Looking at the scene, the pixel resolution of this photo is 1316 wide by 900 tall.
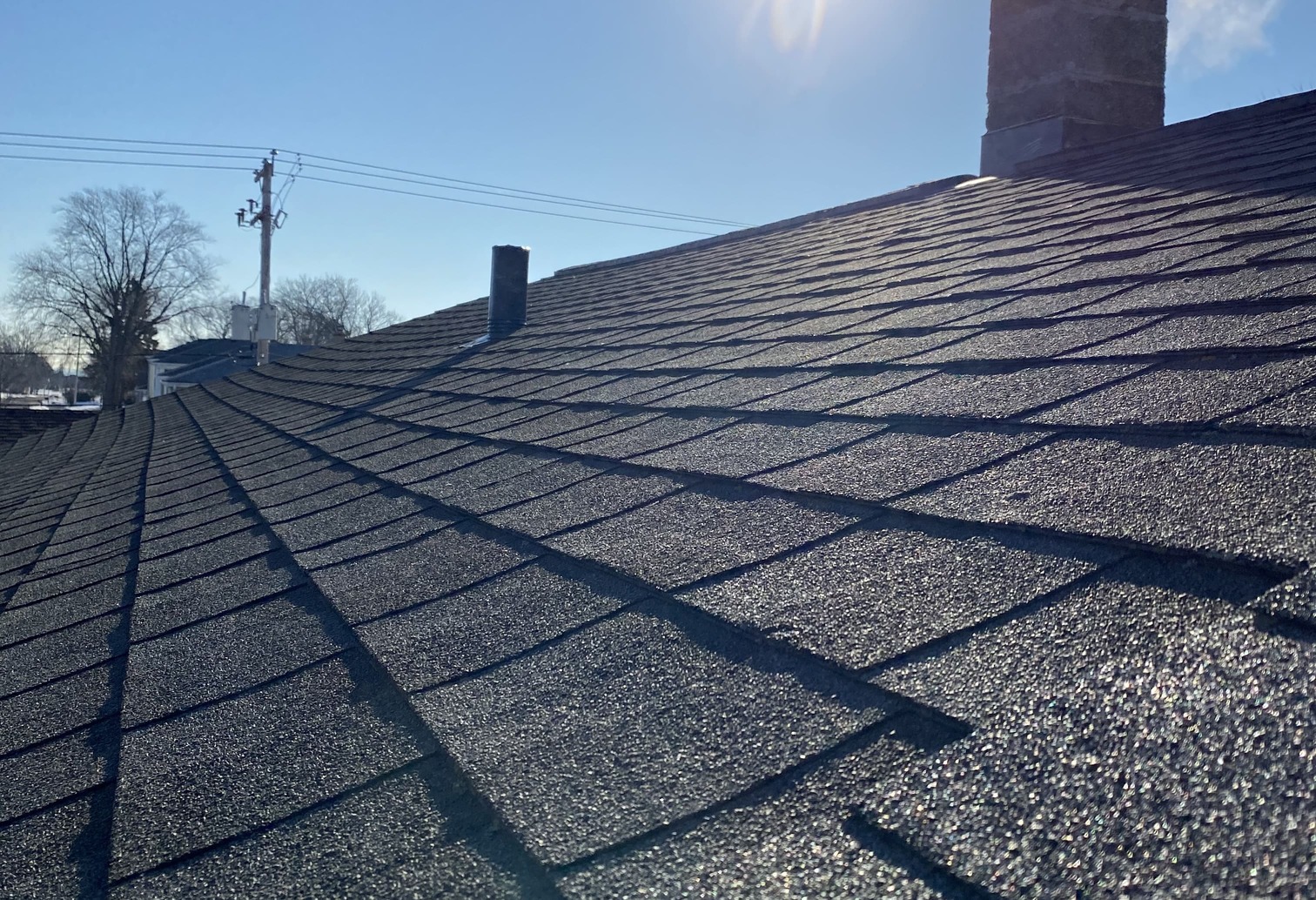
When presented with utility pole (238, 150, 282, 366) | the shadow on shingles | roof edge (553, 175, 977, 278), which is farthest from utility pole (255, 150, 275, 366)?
the shadow on shingles

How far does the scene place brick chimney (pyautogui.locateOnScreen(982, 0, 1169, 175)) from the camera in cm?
616

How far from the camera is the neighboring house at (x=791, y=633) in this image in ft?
3.32

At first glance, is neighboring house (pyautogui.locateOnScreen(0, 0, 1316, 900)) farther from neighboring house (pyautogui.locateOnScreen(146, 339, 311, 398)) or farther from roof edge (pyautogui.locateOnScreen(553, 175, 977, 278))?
neighboring house (pyautogui.locateOnScreen(146, 339, 311, 398))

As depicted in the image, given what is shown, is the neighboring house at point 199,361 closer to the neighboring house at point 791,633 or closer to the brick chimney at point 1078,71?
the brick chimney at point 1078,71

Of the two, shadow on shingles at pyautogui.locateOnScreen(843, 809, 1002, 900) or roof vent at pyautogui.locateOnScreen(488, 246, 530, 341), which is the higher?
roof vent at pyautogui.locateOnScreen(488, 246, 530, 341)

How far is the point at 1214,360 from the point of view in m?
2.03

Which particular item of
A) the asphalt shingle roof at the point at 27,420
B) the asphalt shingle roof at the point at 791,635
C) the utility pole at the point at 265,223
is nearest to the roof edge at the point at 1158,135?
the asphalt shingle roof at the point at 791,635

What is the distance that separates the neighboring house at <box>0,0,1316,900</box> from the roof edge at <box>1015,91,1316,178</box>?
132cm

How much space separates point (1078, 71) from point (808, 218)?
2.24 metres

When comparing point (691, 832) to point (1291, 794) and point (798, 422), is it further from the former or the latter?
point (798, 422)

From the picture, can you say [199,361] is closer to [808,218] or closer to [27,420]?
[27,420]

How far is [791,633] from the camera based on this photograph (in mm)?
1458

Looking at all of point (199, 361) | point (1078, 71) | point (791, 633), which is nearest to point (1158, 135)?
point (1078, 71)

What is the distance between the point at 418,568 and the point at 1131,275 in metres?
2.28
